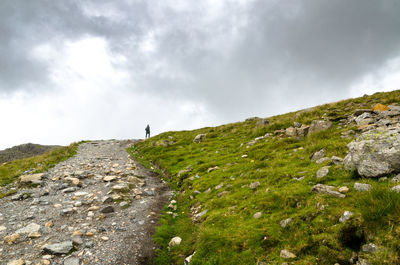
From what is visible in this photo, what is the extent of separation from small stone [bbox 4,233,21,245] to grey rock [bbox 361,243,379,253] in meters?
12.5

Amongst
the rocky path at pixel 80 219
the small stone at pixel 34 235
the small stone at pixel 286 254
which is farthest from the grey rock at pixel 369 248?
the small stone at pixel 34 235

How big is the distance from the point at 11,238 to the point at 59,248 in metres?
2.66

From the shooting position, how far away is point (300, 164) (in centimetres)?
1168

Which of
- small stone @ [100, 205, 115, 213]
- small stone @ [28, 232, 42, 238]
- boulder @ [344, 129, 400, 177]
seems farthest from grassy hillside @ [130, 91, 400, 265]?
small stone @ [28, 232, 42, 238]

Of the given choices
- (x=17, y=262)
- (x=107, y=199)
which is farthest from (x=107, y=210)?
(x=17, y=262)

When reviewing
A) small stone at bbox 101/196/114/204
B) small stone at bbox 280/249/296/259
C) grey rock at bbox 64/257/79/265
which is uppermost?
small stone at bbox 101/196/114/204

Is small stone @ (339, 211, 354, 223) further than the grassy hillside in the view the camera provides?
Yes

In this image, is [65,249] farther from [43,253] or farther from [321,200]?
[321,200]

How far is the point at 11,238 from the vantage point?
9117 mm

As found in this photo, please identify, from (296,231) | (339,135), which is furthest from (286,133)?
(296,231)

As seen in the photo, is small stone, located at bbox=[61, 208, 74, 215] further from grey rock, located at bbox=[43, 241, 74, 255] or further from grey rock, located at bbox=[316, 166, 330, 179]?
grey rock, located at bbox=[316, 166, 330, 179]

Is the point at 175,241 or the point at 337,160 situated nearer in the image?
the point at 175,241

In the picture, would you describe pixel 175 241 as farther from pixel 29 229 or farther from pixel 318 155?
pixel 318 155

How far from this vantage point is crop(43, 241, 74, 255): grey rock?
8.23 metres
